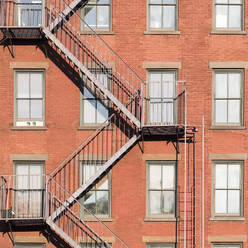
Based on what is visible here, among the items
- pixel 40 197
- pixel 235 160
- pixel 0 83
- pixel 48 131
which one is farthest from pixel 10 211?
pixel 235 160

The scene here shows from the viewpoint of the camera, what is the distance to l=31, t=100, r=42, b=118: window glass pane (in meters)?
15.9

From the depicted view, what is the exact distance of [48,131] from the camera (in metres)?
15.8

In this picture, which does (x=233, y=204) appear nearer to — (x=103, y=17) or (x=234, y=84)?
(x=234, y=84)

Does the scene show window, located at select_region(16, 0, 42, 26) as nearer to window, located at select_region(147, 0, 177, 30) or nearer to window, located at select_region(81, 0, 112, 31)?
window, located at select_region(81, 0, 112, 31)

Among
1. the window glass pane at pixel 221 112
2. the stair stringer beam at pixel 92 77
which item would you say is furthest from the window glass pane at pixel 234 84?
the stair stringer beam at pixel 92 77

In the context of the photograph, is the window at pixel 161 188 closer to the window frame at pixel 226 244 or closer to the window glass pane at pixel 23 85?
the window frame at pixel 226 244

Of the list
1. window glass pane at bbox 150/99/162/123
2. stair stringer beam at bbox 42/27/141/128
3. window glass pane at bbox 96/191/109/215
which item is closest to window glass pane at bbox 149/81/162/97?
window glass pane at bbox 150/99/162/123

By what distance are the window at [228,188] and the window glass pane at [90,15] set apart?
22.3ft

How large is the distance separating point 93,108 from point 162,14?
13.9ft

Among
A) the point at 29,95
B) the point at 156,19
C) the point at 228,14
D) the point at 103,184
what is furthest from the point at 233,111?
the point at 29,95

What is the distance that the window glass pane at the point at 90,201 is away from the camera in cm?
1579

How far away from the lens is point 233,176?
15.9 metres

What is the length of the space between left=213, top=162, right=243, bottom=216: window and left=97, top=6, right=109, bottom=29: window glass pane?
641 cm

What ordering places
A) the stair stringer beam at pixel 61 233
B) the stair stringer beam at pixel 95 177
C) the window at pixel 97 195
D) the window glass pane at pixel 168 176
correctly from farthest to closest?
the window glass pane at pixel 168 176, the window at pixel 97 195, the stair stringer beam at pixel 95 177, the stair stringer beam at pixel 61 233
